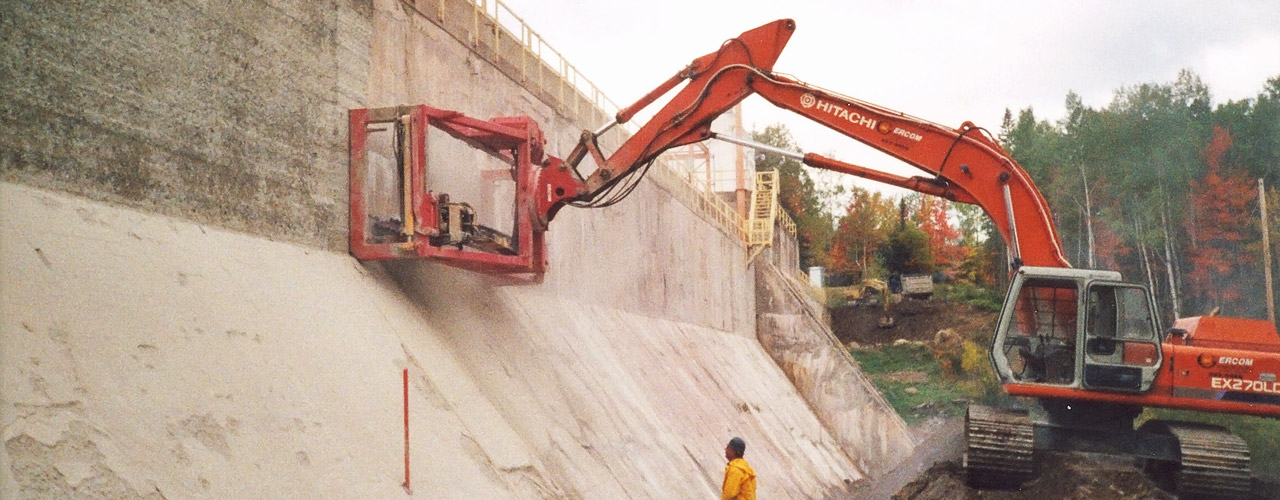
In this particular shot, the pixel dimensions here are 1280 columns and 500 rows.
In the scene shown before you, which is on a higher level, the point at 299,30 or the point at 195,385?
the point at 299,30

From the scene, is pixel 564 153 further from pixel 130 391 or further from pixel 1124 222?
pixel 1124 222

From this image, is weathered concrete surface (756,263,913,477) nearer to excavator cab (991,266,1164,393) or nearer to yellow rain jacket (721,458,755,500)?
excavator cab (991,266,1164,393)

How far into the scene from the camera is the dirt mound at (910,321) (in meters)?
49.0

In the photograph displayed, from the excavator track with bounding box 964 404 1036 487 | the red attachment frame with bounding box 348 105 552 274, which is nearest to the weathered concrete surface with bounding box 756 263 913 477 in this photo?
the excavator track with bounding box 964 404 1036 487

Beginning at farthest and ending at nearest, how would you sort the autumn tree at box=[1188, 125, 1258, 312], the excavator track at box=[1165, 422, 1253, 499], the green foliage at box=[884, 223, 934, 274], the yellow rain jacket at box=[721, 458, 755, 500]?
the green foliage at box=[884, 223, 934, 274]
the autumn tree at box=[1188, 125, 1258, 312]
the excavator track at box=[1165, 422, 1253, 499]
the yellow rain jacket at box=[721, 458, 755, 500]

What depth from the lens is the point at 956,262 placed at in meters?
57.5

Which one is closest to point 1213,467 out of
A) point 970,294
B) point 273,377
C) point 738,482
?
point 738,482

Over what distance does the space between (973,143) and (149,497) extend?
371 inches

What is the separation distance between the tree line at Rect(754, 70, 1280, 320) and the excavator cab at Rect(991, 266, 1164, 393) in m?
28.5

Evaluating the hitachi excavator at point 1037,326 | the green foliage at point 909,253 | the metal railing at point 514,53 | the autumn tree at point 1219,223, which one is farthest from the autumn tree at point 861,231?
the hitachi excavator at point 1037,326

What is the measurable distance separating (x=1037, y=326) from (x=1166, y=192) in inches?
1367

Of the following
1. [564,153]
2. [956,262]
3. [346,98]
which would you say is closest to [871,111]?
[346,98]

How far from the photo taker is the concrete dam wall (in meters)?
7.91

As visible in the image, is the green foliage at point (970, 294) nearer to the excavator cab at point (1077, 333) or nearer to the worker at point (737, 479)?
the excavator cab at point (1077, 333)
